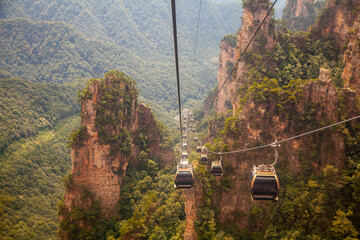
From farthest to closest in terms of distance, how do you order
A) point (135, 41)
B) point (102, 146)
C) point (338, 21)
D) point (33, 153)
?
point (135, 41) → point (33, 153) → point (102, 146) → point (338, 21)

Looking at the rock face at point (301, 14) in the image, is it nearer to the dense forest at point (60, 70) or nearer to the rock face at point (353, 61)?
the dense forest at point (60, 70)

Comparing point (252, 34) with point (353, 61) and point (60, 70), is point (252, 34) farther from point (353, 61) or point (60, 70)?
point (60, 70)

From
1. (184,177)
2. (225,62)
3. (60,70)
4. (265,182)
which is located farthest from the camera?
(60,70)

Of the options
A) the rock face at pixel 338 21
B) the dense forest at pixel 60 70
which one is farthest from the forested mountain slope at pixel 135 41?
the rock face at pixel 338 21

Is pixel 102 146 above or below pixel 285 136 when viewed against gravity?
below

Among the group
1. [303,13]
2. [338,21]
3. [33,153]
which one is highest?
[303,13]

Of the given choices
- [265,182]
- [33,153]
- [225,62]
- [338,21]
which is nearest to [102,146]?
[265,182]

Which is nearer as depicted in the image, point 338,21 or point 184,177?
point 184,177

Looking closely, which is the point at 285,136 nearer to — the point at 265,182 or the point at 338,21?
the point at 265,182
